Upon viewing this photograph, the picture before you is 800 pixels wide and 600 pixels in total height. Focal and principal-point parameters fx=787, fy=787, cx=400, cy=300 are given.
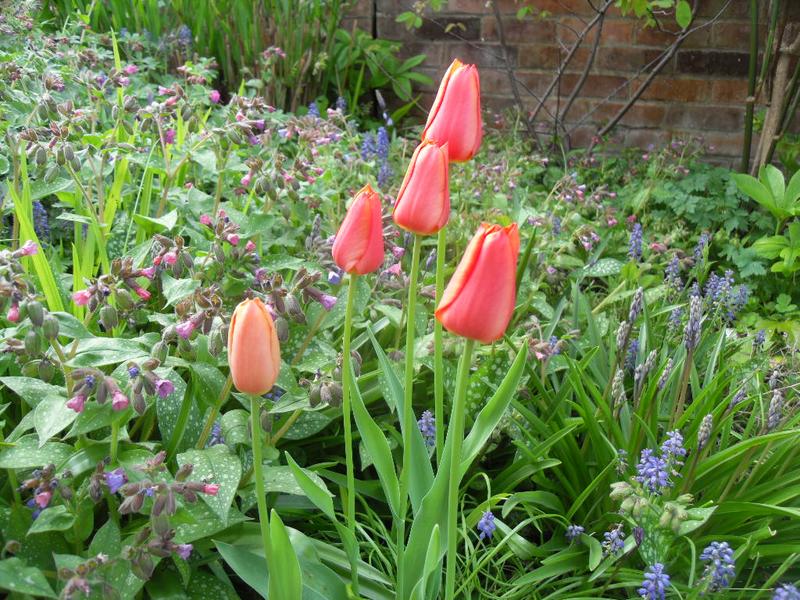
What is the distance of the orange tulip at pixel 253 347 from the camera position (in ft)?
2.68

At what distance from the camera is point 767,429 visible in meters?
1.53

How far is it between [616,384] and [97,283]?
3.08 ft

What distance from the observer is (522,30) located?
13.7 feet

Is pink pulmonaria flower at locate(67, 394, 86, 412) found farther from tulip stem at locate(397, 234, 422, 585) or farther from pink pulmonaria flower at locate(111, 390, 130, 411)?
tulip stem at locate(397, 234, 422, 585)

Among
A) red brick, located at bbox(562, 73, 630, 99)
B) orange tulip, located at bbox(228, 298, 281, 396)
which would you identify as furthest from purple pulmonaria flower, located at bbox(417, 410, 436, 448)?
red brick, located at bbox(562, 73, 630, 99)

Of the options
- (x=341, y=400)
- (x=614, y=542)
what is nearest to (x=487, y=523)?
(x=614, y=542)

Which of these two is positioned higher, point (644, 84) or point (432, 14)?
point (432, 14)

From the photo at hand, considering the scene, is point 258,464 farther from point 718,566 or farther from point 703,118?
point 703,118

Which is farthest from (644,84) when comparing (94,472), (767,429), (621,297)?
(94,472)

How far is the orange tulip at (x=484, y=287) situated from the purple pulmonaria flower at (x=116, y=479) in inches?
22.5

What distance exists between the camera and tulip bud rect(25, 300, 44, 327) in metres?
1.10

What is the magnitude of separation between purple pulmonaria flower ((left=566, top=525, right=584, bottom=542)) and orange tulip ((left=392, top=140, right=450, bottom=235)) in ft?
2.45

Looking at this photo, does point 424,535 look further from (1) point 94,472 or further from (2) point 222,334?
(1) point 94,472

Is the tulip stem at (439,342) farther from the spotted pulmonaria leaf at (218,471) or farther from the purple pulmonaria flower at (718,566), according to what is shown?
the purple pulmonaria flower at (718,566)
